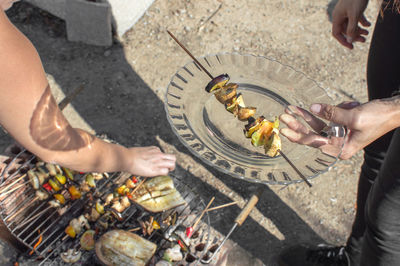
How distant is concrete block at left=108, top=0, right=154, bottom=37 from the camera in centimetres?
426

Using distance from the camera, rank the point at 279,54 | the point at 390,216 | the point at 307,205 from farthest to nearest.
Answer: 1. the point at 279,54
2. the point at 307,205
3. the point at 390,216

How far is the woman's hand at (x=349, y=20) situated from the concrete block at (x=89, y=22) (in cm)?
226

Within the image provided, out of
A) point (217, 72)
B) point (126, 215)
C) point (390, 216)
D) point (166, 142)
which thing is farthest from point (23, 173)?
point (390, 216)

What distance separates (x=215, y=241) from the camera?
8.89 ft

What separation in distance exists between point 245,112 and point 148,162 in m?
0.67

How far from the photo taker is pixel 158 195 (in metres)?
2.71

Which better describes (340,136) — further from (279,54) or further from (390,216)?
(279,54)

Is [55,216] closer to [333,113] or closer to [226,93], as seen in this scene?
[226,93]

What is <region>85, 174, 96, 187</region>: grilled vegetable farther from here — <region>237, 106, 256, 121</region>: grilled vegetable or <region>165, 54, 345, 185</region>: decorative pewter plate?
<region>237, 106, 256, 121</region>: grilled vegetable

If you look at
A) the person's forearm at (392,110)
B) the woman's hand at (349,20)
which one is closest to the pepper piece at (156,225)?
the person's forearm at (392,110)

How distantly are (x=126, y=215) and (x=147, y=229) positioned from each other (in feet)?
0.77

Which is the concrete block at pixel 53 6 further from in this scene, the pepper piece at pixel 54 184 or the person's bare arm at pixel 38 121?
the person's bare arm at pixel 38 121

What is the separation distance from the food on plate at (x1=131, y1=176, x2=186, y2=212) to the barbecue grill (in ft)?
0.23

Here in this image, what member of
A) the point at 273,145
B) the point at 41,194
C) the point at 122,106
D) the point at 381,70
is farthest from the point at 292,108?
the point at 122,106
